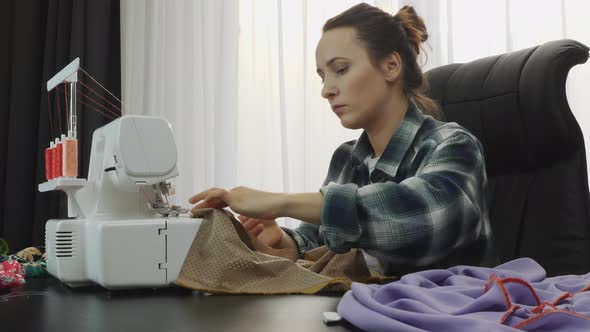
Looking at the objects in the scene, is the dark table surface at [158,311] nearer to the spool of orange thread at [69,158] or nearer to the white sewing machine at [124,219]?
the white sewing machine at [124,219]

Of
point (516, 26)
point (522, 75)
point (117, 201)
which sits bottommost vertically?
point (117, 201)

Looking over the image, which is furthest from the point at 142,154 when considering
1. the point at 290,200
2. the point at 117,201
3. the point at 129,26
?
the point at 129,26

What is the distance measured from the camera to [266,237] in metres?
1.28

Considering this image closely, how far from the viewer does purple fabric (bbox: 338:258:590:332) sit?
573mm

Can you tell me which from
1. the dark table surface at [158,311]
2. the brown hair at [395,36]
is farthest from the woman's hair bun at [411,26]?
the dark table surface at [158,311]

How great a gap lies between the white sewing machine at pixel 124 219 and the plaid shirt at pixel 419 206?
244 millimetres

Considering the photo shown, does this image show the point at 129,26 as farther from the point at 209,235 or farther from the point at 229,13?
the point at 209,235

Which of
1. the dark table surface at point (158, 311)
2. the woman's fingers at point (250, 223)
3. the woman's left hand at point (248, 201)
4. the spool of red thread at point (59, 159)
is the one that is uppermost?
the spool of red thread at point (59, 159)

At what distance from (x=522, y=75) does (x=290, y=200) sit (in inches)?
23.3

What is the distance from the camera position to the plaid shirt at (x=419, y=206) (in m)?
1.03

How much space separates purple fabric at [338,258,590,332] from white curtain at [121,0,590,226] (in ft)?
5.41

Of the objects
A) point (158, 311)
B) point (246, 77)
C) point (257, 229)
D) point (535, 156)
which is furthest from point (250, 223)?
point (246, 77)

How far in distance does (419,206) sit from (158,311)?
46cm

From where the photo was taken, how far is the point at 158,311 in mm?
813
